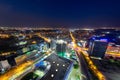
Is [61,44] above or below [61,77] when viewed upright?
above

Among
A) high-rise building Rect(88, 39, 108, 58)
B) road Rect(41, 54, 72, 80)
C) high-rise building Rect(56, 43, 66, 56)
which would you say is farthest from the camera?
high-rise building Rect(88, 39, 108, 58)

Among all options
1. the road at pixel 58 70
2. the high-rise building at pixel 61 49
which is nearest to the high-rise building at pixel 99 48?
the high-rise building at pixel 61 49

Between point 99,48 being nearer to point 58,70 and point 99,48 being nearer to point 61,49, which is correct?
point 61,49

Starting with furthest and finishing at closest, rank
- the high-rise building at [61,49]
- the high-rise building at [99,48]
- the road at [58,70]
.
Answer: the high-rise building at [99,48]
the high-rise building at [61,49]
the road at [58,70]

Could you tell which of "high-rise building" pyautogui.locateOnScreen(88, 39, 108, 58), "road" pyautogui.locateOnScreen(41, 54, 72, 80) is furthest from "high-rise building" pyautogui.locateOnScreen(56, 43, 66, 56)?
"high-rise building" pyautogui.locateOnScreen(88, 39, 108, 58)

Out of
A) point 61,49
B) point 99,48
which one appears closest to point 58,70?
point 61,49

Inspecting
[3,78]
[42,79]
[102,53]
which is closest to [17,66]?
[3,78]

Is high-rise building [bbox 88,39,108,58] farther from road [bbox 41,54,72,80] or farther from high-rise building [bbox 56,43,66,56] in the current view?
road [bbox 41,54,72,80]

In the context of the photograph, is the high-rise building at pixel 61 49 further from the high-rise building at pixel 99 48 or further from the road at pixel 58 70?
the high-rise building at pixel 99 48

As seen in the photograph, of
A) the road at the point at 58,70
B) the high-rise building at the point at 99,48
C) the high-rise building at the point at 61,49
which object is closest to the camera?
the road at the point at 58,70

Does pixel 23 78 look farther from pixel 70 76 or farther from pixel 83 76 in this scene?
pixel 83 76

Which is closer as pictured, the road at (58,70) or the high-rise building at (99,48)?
the road at (58,70)
